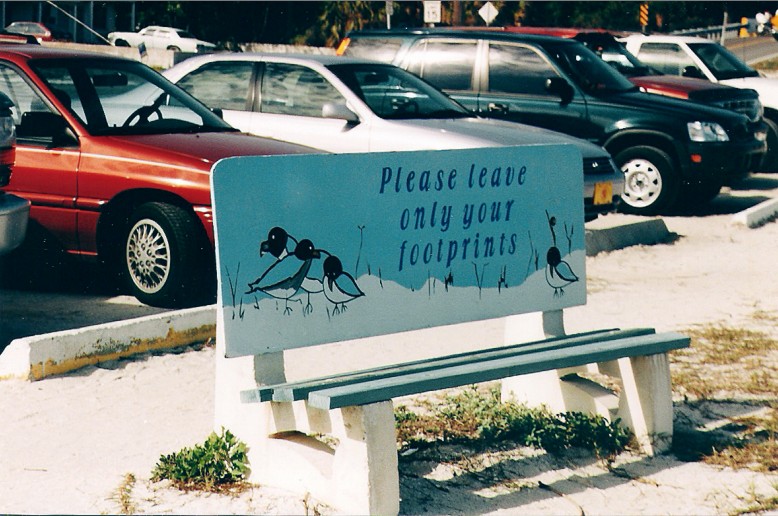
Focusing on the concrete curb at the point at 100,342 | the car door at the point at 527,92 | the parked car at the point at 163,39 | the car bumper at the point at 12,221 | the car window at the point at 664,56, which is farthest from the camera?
the parked car at the point at 163,39

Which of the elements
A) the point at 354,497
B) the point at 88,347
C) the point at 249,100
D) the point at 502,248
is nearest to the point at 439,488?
the point at 354,497

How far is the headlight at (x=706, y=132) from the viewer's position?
488 inches

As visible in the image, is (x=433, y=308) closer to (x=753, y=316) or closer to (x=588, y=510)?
(x=588, y=510)

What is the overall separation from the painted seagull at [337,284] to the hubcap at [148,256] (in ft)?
9.87

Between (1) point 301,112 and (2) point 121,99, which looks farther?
(1) point 301,112

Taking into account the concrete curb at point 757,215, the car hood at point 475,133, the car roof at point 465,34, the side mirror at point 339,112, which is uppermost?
the car roof at point 465,34

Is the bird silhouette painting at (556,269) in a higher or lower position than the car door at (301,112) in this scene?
lower

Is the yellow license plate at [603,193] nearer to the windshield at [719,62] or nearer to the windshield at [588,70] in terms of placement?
the windshield at [588,70]

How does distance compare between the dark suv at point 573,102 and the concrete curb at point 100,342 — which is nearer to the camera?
the concrete curb at point 100,342

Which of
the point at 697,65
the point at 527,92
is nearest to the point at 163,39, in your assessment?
the point at 697,65

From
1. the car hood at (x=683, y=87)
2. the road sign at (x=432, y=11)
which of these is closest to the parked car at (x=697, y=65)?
the car hood at (x=683, y=87)

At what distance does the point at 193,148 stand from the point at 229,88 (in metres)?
2.54

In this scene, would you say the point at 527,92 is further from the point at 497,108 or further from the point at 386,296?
A: the point at 386,296

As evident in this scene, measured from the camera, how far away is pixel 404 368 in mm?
4551
